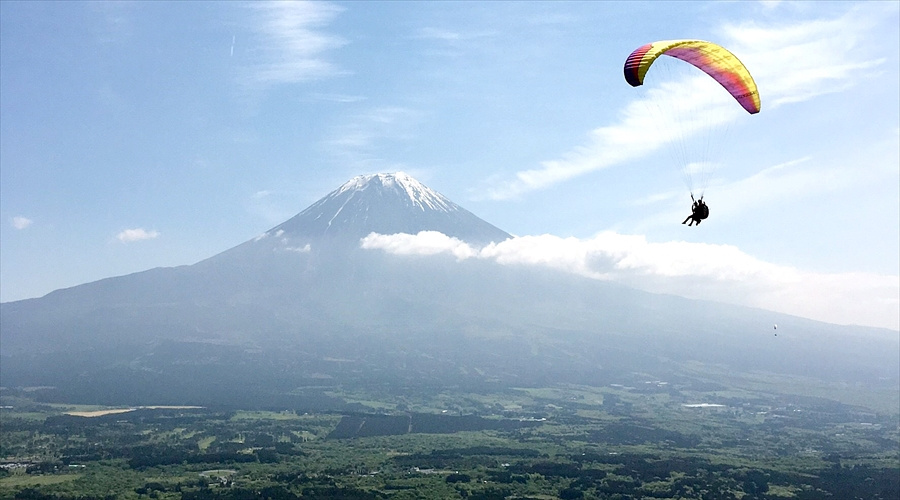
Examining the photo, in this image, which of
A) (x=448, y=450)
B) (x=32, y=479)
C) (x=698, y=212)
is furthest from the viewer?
(x=448, y=450)

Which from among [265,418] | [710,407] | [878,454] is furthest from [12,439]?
[710,407]

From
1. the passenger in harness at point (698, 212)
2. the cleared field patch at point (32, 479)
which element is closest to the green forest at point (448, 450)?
the cleared field patch at point (32, 479)

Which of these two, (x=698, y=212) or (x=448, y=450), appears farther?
(x=448, y=450)

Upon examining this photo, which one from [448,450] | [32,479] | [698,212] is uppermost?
[698,212]

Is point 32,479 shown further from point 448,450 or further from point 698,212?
point 698,212

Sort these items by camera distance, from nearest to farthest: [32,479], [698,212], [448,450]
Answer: [698,212] → [32,479] → [448,450]

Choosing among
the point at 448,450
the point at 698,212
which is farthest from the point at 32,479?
the point at 698,212

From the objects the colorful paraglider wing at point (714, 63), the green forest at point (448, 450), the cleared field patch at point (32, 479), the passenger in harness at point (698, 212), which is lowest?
the cleared field patch at point (32, 479)

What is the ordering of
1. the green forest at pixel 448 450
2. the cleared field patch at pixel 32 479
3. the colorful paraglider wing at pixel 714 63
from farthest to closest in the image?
the green forest at pixel 448 450 < the cleared field patch at pixel 32 479 < the colorful paraglider wing at pixel 714 63

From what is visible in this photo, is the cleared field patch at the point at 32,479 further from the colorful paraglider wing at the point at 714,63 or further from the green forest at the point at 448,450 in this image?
the colorful paraglider wing at the point at 714,63
